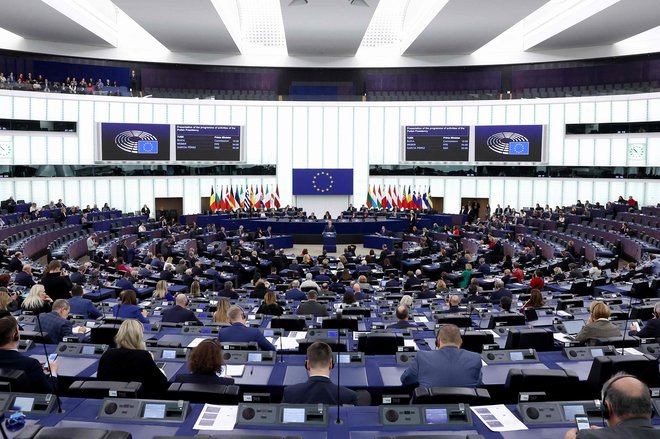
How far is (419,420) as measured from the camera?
156 inches

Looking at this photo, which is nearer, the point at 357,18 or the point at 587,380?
the point at 587,380

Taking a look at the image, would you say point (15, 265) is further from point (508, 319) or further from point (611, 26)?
point (611, 26)

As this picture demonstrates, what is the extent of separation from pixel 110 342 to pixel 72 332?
2.26 ft

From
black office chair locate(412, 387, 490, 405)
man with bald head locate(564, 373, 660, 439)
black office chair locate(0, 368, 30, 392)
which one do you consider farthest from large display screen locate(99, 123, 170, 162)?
man with bald head locate(564, 373, 660, 439)

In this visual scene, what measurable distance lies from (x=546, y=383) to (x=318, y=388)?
1.82 meters

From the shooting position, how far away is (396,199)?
3522 centimetres

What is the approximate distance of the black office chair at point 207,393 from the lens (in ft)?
14.5

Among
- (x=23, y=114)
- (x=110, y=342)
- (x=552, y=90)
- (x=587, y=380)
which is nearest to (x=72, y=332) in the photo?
(x=110, y=342)

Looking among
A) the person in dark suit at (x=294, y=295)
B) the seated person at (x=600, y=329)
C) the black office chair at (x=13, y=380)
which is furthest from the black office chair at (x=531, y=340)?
the person in dark suit at (x=294, y=295)

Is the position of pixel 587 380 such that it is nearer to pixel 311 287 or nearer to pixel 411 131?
pixel 311 287

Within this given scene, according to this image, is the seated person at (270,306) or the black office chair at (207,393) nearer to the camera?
the black office chair at (207,393)

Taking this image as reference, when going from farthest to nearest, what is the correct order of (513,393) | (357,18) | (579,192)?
1. (579,192)
2. (357,18)
3. (513,393)

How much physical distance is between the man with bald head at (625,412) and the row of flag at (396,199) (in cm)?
3076

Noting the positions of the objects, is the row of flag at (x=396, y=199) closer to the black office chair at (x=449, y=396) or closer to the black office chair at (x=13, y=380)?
the black office chair at (x=449, y=396)
